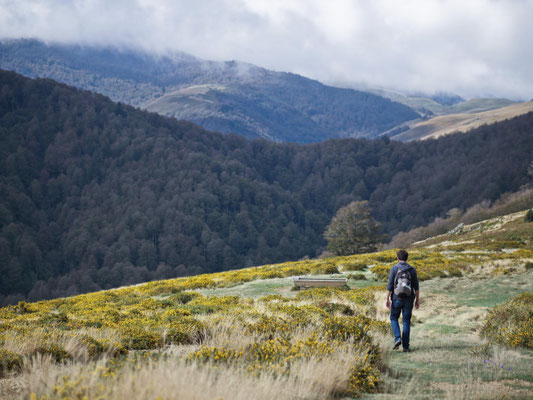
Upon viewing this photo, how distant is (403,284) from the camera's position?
869 cm

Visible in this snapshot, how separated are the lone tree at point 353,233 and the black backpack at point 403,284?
45.9 m

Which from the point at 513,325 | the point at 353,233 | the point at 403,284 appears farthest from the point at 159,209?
the point at 403,284

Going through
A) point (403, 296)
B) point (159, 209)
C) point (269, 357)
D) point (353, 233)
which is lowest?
point (159, 209)

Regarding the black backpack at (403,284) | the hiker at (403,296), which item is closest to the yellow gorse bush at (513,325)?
the hiker at (403,296)

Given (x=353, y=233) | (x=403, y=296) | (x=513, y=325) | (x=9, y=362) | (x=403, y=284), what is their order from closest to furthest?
(x=9, y=362) → (x=403, y=284) → (x=403, y=296) → (x=513, y=325) → (x=353, y=233)

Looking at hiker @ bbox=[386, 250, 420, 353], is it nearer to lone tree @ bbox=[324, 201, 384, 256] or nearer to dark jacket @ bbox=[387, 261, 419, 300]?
dark jacket @ bbox=[387, 261, 419, 300]

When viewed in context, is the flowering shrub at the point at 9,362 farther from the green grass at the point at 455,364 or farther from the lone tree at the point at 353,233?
the lone tree at the point at 353,233

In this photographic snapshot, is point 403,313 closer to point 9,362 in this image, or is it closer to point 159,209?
point 9,362

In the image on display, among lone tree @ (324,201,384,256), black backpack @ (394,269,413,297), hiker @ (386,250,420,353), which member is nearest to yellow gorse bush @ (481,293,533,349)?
hiker @ (386,250,420,353)

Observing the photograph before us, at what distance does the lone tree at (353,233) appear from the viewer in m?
54.3

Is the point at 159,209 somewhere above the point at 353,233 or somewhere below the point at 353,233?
below

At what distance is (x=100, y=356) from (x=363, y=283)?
49.4 feet

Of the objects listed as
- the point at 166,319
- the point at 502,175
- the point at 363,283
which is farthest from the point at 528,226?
the point at 502,175

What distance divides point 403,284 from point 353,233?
4693 cm
